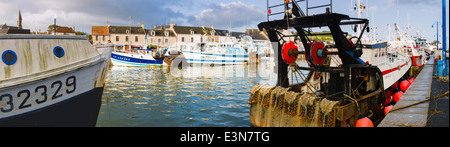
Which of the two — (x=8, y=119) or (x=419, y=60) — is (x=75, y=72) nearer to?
(x=8, y=119)

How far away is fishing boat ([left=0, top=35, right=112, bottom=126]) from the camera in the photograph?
5328mm

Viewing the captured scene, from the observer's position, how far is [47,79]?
5.65 metres

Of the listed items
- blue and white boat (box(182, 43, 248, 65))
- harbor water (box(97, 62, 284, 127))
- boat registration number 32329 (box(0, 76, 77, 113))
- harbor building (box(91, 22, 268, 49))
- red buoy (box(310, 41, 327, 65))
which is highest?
harbor building (box(91, 22, 268, 49))

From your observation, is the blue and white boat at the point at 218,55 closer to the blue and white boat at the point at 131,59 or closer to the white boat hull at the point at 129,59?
the blue and white boat at the point at 131,59

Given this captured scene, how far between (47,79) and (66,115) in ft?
Result: 3.79

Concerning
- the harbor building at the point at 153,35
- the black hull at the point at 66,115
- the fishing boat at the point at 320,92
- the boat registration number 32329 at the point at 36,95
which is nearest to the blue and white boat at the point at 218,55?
the harbor building at the point at 153,35

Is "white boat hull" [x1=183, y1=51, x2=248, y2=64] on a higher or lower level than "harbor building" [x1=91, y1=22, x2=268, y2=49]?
lower

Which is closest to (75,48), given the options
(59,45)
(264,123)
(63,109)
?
(59,45)

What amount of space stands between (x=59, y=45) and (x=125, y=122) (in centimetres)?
394

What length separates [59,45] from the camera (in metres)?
6.02

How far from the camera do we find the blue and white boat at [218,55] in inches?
1629

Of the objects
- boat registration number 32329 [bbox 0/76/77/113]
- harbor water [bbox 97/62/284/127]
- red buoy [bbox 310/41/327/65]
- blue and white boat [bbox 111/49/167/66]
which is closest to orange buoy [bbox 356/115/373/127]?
red buoy [bbox 310/41/327/65]

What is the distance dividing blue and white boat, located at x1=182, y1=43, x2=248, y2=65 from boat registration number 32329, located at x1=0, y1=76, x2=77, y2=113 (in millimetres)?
34763

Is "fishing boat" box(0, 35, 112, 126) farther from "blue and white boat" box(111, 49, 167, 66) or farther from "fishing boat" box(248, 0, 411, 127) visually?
"blue and white boat" box(111, 49, 167, 66)
